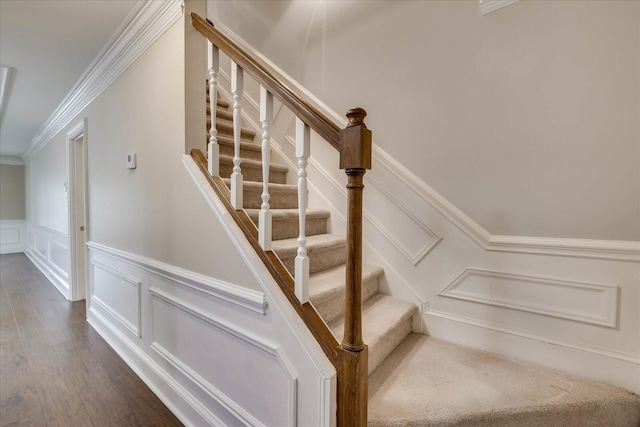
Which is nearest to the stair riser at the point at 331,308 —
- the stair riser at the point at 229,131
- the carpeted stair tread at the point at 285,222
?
the carpeted stair tread at the point at 285,222

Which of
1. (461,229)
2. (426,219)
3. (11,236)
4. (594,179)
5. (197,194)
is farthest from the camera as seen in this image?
(11,236)

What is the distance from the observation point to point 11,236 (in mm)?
6980

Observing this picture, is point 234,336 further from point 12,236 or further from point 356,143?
point 12,236

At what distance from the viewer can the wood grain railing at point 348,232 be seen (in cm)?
89

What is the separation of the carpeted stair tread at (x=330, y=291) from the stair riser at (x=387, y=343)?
243 millimetres

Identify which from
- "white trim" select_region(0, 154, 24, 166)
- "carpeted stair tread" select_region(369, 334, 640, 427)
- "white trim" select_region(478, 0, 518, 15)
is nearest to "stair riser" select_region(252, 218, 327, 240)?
"carpeted stair tread" select_region(369, 334, 640, 427)

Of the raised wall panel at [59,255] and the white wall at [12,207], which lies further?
the white wall at [12,207]

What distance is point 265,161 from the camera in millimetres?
1124

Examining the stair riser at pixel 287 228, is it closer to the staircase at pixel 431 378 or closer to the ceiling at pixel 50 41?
the staircase at pixel 431 378

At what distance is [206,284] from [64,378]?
5.19 ft

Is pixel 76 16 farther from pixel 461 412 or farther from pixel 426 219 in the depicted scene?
pixel 461 412

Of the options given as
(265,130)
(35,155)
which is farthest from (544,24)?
A: (35,155)

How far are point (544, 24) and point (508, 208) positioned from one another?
36.7 inches

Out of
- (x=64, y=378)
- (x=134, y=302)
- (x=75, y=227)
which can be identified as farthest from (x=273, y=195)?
(x=75, y=227)
